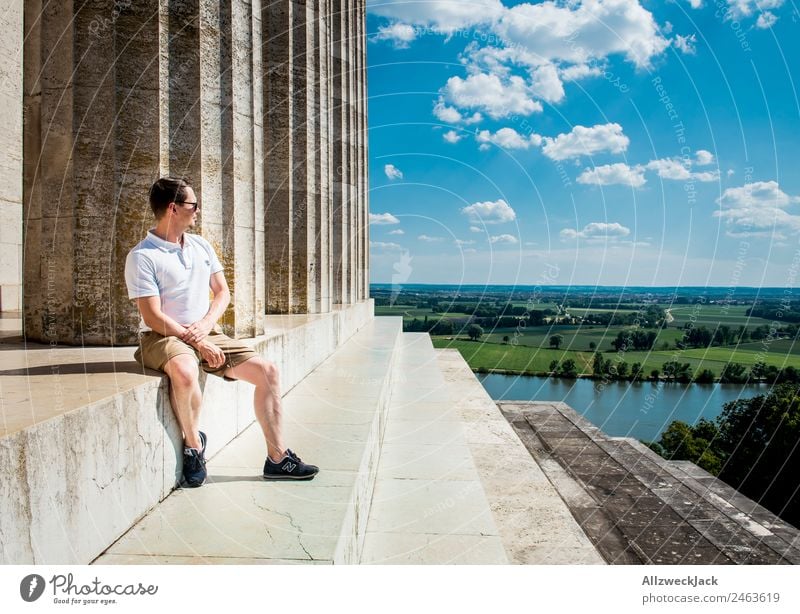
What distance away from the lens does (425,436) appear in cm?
770

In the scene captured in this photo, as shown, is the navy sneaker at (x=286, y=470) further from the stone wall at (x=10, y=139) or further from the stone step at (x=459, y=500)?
the stone wall at (x=10, y=139)

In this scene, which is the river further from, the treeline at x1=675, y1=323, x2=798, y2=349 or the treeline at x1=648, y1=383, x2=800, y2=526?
the treeline at x1=675, y1=323, x2=798, y2=349

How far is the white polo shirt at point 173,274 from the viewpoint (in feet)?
13.2

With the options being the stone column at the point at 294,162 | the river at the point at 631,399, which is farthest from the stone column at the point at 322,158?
the river at the point at 631,399

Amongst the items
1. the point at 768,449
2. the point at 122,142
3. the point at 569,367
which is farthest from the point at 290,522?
the point at 569,367

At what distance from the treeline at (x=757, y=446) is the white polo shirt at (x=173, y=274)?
26.8 metres

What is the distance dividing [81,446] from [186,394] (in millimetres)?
1084

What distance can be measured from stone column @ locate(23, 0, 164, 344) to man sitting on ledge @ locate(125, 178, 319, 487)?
1341 mm

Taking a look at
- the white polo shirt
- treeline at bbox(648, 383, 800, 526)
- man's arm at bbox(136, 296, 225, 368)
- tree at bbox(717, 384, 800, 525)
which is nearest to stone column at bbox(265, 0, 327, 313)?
the white polo shirt

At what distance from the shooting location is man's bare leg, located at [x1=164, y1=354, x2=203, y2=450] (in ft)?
13.1

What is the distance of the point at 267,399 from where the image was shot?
14.3 feet

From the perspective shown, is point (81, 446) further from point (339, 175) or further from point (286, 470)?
point (339, 175)

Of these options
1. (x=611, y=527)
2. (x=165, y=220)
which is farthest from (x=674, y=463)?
(x=165, y=220)

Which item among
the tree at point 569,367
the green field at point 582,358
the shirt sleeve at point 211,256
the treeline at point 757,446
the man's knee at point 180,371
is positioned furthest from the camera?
the tree at point 569,367
